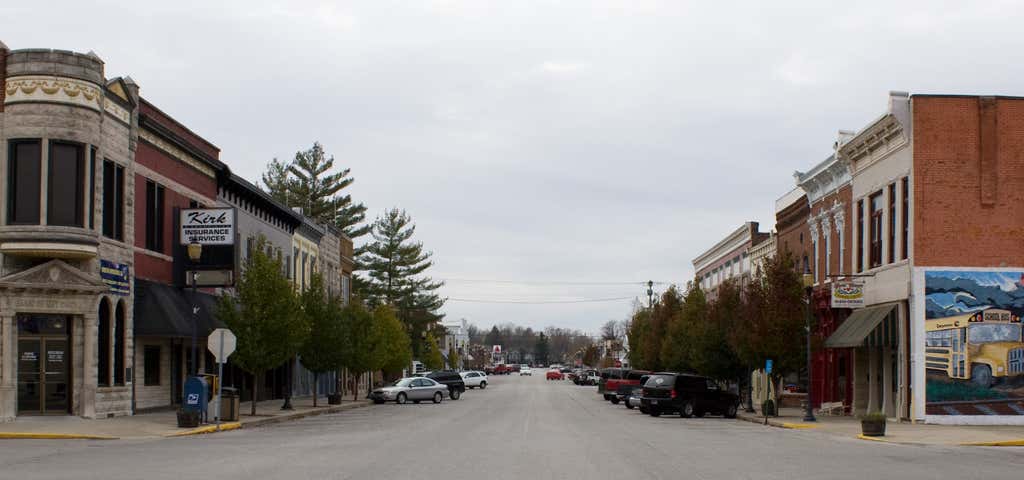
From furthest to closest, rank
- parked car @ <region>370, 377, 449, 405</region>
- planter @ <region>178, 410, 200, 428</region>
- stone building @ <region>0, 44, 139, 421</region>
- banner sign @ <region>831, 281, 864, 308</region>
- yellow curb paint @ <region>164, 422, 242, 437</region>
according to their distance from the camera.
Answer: parked car @ <region>370, 377, 449, 405</region> → banner sign @ <region>831, 281, 864, 308</region> → planter @ <region>178, 410, 200, 428</region> → stone building @ <region>0, 44, 139, 421</region> → yellow curb paint @ <region>164, 422, 242, 437</region>

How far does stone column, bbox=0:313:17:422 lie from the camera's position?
28422 millimetres

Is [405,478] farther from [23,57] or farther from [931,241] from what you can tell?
[931,241]

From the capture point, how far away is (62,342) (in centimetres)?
3012

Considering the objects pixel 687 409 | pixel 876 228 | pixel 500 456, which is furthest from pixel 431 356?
pixel 500 456

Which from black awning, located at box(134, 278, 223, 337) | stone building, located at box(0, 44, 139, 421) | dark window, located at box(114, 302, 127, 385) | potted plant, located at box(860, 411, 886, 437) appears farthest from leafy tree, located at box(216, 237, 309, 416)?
potted plant, located at box(860, 411, 886, 437)

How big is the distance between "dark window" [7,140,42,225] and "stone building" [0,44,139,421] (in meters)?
0.03

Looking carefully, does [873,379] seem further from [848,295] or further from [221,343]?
[221,343]

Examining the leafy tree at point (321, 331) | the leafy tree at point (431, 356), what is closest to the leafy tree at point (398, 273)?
the leafy tree at point (431, 356)

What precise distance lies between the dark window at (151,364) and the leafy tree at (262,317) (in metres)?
2.81

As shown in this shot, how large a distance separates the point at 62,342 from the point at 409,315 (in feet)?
243

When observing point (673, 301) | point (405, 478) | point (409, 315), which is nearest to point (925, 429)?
point (405, 478)

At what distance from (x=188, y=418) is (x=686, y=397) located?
1905cm

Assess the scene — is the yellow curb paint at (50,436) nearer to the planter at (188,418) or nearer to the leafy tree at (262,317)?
the planter at (188,418)

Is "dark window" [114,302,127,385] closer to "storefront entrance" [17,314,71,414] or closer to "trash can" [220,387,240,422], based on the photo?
"storefront entrance" [17,314,71,414]
